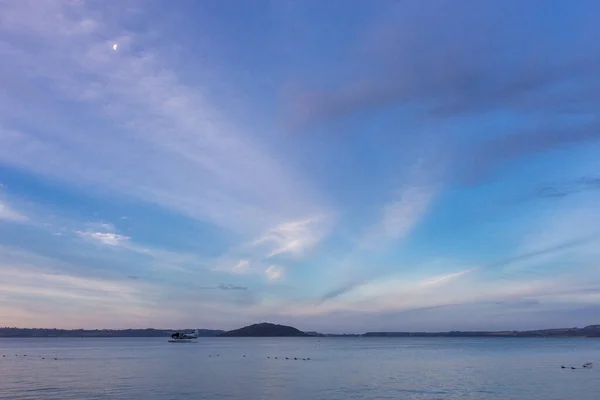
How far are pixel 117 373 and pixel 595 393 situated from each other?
6548 cm

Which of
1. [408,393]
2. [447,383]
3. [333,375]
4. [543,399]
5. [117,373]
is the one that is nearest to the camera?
[543,399]

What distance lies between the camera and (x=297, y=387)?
2213 inches

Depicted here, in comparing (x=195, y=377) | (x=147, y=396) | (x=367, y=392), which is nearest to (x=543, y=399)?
(x=367, y=392)

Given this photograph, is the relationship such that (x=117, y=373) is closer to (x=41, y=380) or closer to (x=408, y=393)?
(x=41, y=380)

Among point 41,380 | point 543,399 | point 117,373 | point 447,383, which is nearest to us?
point 543,399

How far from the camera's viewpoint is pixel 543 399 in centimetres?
4788

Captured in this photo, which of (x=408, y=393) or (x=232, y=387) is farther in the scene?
(x=232, y=387)

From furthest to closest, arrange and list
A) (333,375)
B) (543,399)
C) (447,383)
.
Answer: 1. (333,375)
2. (447,383)
3. (543,399)

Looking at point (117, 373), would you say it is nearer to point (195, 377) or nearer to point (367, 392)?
point (195, 377)

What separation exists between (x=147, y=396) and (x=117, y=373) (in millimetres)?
29787

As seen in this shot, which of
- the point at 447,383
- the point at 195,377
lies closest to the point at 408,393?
the point at 447,383

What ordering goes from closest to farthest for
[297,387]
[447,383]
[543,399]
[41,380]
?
[543,399], [297,387], [447,383], [41,380]

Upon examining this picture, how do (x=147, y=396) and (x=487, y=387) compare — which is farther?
(x=487, y=387)

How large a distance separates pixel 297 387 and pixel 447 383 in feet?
63.4
